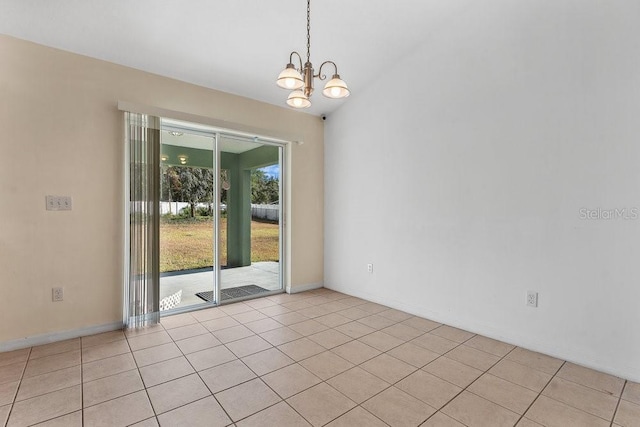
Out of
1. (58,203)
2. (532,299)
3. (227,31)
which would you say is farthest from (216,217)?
(532,299)

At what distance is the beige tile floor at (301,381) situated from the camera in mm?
1861

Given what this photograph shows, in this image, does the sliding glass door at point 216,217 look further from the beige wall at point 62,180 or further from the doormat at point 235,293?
the beige wall at point 62,180

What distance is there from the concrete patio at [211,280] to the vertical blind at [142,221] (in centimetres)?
38

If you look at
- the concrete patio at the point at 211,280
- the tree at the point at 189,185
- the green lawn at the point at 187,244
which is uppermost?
the tree at the point at 189,185

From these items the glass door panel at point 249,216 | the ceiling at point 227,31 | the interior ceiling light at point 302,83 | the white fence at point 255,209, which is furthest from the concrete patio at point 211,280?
the interior ceiling light at point 302,83

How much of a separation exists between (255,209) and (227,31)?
84.9 inches

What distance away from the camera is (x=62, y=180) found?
2854 mm

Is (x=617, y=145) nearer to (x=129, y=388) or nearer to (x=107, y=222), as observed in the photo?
(x=129, y=388)

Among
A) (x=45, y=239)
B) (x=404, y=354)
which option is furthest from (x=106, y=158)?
(x=404, y=354)

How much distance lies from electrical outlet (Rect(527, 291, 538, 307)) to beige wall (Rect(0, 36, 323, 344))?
3.91m

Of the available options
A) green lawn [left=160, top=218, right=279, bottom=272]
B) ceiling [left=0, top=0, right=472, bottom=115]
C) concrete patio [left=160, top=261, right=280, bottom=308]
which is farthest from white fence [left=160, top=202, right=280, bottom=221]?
ceiling [left=0, top=0, right=472, bottom=115]

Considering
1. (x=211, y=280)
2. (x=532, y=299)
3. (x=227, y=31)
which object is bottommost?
(x=211, y=280)

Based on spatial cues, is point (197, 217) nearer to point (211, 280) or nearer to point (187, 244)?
point (187, 244)

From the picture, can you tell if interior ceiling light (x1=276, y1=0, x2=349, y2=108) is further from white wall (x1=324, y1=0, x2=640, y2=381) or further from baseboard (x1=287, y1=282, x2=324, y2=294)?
baseboard (x1=287, y1=282, x2=324, y2=294)
